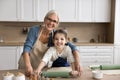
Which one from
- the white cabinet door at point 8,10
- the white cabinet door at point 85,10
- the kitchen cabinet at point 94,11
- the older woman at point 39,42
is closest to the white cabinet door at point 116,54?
the kitchen cabinet at point 94,11

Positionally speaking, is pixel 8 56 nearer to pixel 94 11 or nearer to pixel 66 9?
pixel 66 9

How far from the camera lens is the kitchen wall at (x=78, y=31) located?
505 cm

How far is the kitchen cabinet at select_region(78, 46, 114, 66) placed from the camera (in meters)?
4.72

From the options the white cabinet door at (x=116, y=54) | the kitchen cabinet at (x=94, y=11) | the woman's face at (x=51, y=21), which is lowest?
the white cabinet door at (x=116, y=54)

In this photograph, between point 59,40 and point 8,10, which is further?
point 8,10

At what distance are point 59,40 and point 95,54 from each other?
274cm

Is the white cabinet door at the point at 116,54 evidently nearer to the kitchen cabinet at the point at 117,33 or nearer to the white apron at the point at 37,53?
the kitchen cabinet at the point at 117,33

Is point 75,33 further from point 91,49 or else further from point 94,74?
point 94,74

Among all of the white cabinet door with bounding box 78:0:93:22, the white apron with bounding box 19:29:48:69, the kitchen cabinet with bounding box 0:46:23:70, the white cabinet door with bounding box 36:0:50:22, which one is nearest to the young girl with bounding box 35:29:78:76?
the white apron with bounding box 19:29:48:69

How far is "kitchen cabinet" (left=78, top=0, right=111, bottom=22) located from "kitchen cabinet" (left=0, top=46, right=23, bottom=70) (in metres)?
1.55

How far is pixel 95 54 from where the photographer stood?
4.76m

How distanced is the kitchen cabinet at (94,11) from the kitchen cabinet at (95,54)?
66cm

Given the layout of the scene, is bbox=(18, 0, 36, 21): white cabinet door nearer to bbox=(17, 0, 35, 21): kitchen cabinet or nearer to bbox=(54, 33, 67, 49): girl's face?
bbox=(17, 0, 35, 21): kitchen cabinet

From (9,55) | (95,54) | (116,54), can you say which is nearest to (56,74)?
(9,55)
